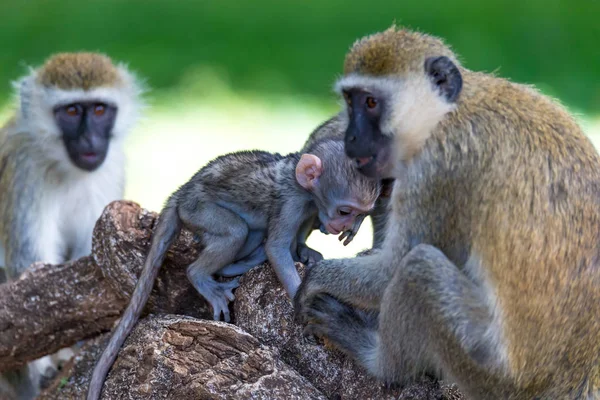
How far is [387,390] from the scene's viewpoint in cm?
448

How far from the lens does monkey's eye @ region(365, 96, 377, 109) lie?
4.43 meters

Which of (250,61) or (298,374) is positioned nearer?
(298,374)

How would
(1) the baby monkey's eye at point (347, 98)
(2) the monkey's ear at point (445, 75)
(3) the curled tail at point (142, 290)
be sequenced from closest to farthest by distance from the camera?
(2) the monkey's ear at point (445, 75) → (1) the baby monkey's eye at point (347, 98) → (3) the curled tail at point (142, 290)

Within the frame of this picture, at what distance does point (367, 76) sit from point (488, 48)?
744cm

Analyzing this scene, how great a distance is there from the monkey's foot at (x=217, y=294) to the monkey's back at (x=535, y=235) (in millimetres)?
1175

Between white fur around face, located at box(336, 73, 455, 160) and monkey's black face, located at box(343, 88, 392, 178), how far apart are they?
3 centimetres

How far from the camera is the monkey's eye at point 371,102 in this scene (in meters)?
4.43

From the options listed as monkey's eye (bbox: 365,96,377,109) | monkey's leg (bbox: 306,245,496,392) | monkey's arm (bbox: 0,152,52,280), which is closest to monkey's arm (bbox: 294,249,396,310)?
monkey's leg (bbox: 306,245,496,392)

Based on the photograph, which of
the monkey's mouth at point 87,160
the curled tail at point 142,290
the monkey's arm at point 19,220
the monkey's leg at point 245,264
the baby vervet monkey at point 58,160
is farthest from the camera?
the monkey's mouth at point 87,160

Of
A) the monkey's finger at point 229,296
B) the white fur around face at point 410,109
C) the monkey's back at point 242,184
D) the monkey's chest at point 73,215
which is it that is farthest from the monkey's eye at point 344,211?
the monkey's chest at point 73,215

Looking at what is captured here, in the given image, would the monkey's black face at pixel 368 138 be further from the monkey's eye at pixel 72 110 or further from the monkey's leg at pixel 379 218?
the monkey's eye at pixel 72 110

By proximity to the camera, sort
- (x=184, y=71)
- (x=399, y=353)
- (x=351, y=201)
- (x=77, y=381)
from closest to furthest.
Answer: (x=399, y=353), (x=351, y=201), (x=77, y=381), (x=184, y=71)

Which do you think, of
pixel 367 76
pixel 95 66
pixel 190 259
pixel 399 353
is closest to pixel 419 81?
pixel 367 76

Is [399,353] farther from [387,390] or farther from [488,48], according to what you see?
[488,48]
